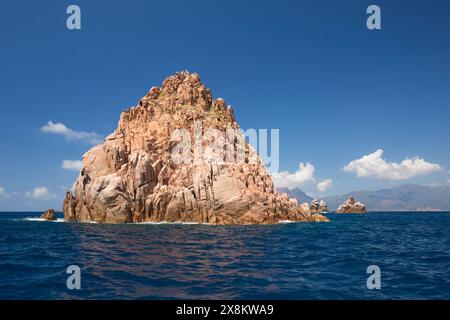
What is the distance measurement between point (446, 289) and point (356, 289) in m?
4.77

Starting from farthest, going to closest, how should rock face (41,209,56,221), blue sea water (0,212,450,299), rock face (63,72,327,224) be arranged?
rock face (41,209,56,221)
rock face (63,72,327,224)
blue sea water (0,212,450,299)

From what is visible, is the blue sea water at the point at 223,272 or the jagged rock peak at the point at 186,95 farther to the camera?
the jagged rock peak at the point at 186,95

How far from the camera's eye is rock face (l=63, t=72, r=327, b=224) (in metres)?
70.0

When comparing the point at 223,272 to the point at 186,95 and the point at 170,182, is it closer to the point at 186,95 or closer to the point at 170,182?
the point at 170,182

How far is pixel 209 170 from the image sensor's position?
245ft

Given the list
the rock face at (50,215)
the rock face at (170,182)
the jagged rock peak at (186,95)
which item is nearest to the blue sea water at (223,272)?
the rock face at (170,182)

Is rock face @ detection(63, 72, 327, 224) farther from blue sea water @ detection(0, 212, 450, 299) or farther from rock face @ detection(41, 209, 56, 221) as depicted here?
blue sea water @ detection(0, 212, 450, 299)

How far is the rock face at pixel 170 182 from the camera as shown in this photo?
70.0 meters

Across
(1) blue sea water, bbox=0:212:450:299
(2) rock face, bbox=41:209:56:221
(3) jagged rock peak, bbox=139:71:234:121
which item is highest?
(3) jagged rock peak, bbox=139:71:234:121

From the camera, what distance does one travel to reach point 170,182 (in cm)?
7700

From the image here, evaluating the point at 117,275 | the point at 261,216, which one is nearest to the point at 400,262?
the point at 117,275

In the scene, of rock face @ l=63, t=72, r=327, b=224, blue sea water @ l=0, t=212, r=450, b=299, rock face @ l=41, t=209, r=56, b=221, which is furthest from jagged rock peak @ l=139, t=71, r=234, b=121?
blue sea water @ l=0, t=212, r=450, b=299

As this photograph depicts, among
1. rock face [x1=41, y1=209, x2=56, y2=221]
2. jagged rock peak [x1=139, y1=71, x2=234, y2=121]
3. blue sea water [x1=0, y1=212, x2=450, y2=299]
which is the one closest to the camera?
blue sea water [x1=0, y1=212, x2=450, y2=299]

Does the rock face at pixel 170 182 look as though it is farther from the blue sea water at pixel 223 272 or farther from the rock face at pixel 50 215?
the blue sea water at pixel 223 272
